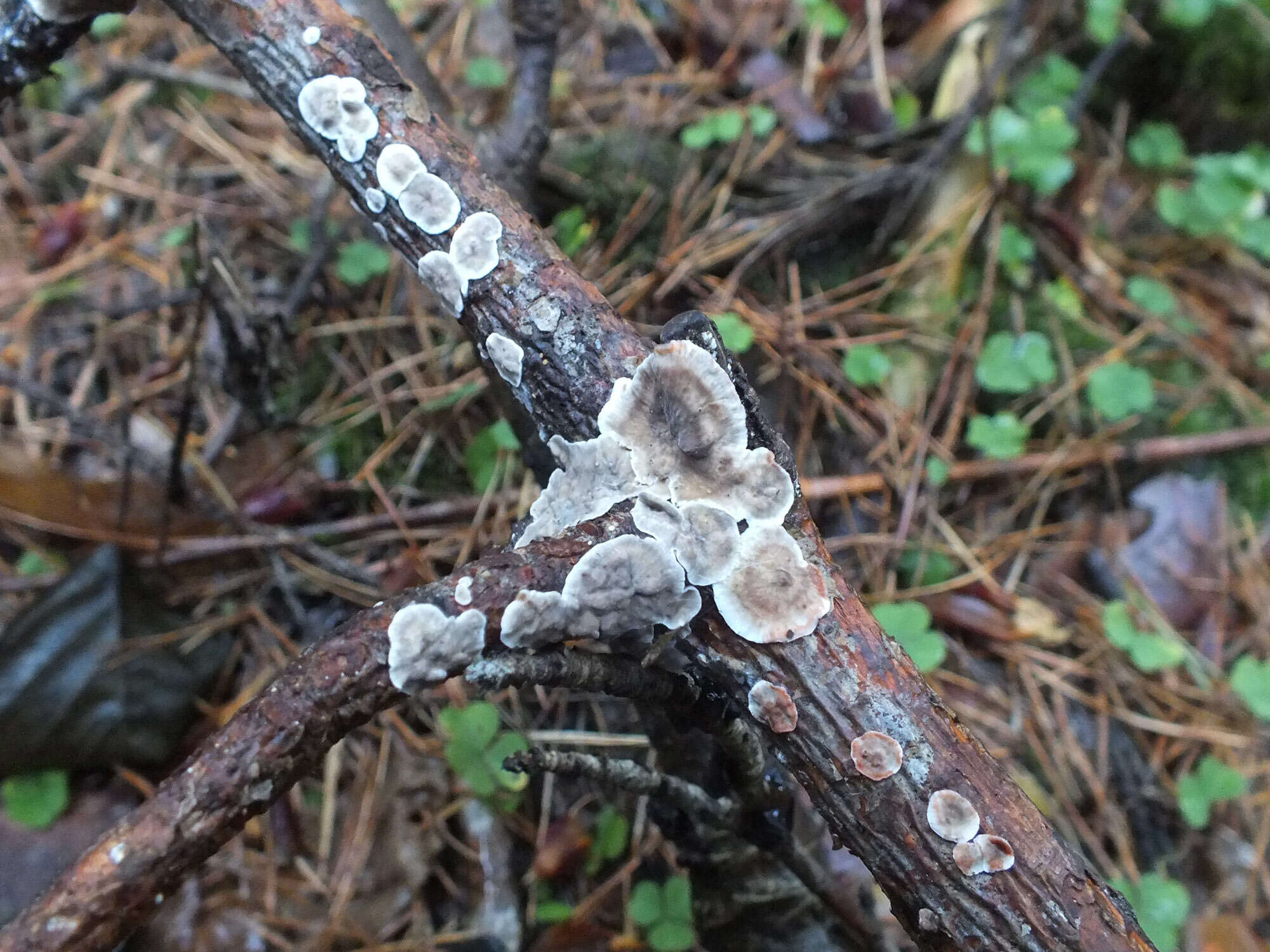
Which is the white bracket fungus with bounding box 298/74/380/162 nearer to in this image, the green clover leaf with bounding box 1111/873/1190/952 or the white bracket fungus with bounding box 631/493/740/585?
the white bracket fungus with bounding box 631/493/740/585

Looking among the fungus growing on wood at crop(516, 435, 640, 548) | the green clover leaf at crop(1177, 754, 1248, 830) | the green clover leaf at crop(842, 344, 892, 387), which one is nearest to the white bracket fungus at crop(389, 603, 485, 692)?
the fungus growing on wood at crop(516, 435, 640, 548)

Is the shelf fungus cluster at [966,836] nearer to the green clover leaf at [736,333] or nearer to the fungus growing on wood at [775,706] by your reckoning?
the fungus growing on wood at [775,706]

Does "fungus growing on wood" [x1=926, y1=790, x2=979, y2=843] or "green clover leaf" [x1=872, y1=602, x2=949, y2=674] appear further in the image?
"green clover leaf" [x1=872, y1=602, x2=949, y2=674]

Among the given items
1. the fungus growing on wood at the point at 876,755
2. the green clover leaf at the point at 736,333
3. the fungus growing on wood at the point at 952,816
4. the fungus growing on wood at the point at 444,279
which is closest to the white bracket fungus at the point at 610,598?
the fungus growing on wood at the point at 876,755

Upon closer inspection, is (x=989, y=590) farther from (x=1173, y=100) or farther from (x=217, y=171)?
(x=217, y=171)

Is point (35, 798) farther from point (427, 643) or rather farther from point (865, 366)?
point (865, 366)
